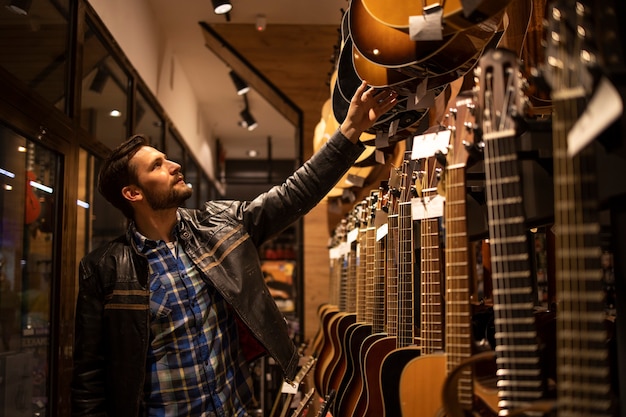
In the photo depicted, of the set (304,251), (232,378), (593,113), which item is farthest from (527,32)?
(304,251)

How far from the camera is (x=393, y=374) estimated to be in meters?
1.82

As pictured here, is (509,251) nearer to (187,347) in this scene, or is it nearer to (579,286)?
(579,286)

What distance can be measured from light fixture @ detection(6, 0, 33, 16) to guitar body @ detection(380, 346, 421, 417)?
226 cm

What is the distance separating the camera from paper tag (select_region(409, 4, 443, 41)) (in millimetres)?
1512

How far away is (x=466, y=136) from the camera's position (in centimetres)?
146

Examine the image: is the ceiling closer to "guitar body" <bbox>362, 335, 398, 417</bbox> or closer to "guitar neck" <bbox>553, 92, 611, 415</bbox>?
"guitar body" <bbox>362, 335, 398, 417</bbox>

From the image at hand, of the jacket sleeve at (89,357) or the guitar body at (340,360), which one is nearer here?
the jacket sleeve at (89,357)

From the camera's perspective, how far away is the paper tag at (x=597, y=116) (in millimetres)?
995

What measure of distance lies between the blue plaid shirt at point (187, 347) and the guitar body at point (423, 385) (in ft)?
3.11

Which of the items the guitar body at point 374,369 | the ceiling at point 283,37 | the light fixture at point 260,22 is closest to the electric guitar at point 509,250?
the guitar body at point 374,369

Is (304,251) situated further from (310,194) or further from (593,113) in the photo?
(593,113)

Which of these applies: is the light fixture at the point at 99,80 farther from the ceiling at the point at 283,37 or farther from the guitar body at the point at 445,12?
the guitar body at the point at 445,12

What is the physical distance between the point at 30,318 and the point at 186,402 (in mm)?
1282

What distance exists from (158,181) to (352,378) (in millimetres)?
1037
